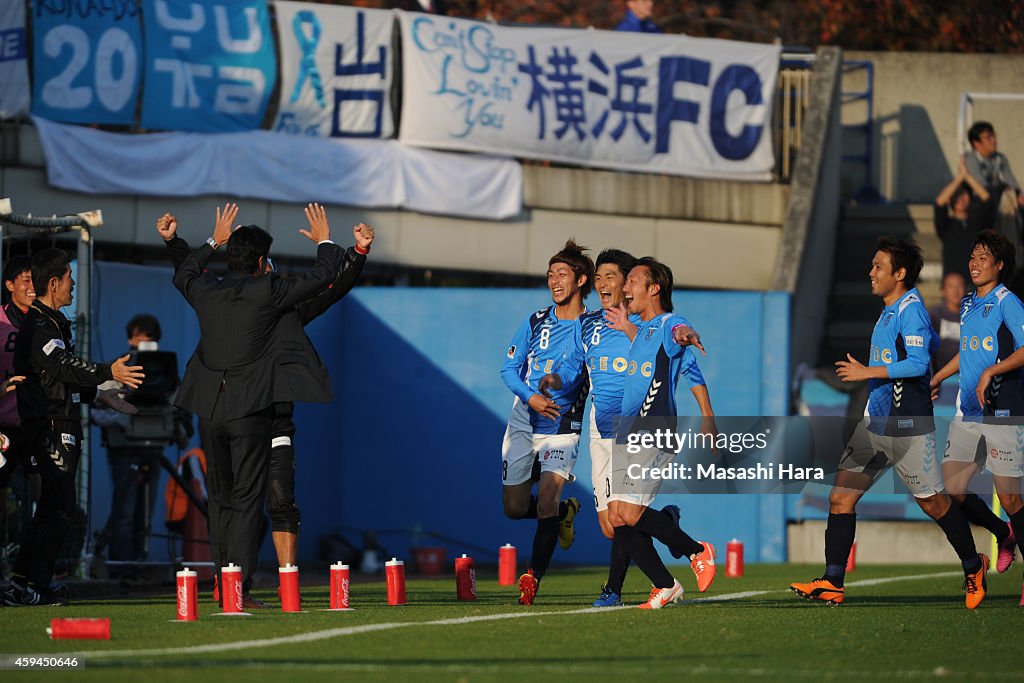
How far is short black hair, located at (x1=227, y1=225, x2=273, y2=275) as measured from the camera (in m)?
10.4

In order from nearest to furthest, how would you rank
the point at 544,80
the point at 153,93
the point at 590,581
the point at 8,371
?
1. the point at 8,371
2. the point at 590,581
3. the point at 153,93
4. the point at 544,80

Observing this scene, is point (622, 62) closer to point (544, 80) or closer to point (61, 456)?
point (544, 80)

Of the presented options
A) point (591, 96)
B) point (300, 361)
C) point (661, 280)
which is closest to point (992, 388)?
point (661, 280)

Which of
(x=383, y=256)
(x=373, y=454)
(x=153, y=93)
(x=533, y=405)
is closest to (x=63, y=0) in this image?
(x=153, y=93)

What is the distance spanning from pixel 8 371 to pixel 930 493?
5.44 meters

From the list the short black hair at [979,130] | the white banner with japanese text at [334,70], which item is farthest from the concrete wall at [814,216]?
the white banner with japanese text at [334,70]

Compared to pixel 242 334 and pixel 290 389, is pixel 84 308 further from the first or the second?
pixel 290 389

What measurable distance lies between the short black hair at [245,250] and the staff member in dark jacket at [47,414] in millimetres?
966

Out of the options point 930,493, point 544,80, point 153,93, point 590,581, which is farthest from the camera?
point 544,80

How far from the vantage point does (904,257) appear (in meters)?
10.7

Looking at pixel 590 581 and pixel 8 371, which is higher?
pixel 8 371

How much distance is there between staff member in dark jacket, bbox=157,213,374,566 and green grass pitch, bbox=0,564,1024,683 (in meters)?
0.50

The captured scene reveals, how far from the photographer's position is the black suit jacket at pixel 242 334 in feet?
33.5

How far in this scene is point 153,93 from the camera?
1967 centimetres
